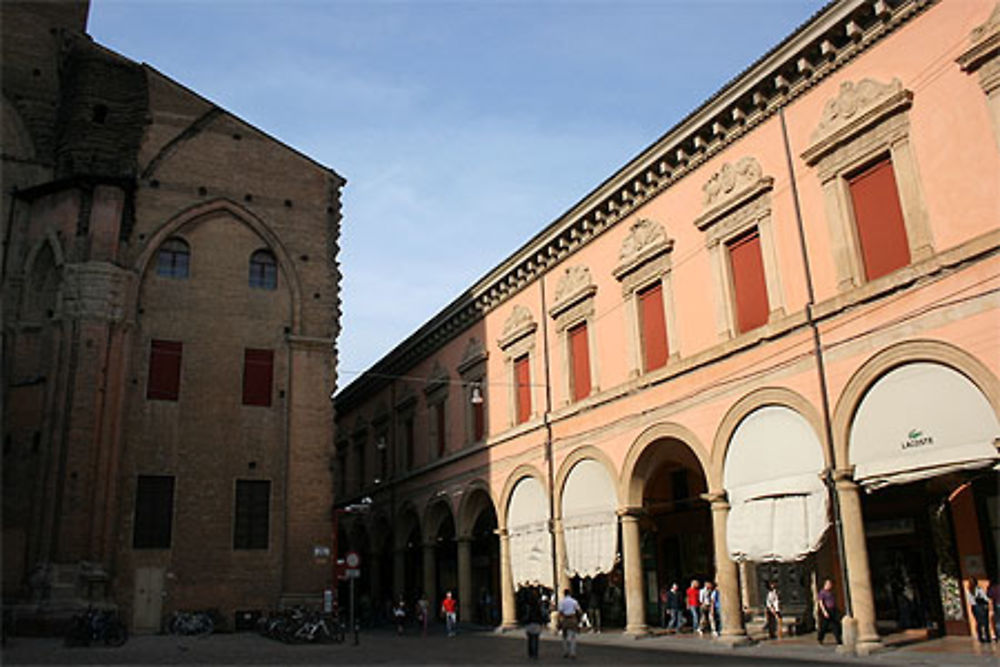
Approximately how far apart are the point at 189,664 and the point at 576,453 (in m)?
10.6

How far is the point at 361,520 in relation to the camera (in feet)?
121

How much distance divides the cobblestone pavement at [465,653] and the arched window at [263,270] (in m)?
9.90

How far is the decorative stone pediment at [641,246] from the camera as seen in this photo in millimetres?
19422

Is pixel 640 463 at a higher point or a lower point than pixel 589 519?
higher

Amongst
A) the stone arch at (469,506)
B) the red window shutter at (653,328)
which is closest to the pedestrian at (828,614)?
the red window shutter at (653,328)

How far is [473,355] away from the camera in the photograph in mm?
27516

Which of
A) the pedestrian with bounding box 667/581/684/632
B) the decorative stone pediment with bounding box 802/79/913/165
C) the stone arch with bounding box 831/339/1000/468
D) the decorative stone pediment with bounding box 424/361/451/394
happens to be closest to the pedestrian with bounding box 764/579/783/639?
the pedestrian with bounding box 667/581/684/632

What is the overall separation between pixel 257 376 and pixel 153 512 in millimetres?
4484

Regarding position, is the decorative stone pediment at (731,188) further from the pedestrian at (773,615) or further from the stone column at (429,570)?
the stone column at (429,570)

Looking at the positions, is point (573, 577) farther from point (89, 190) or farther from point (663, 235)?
point (89, 190)

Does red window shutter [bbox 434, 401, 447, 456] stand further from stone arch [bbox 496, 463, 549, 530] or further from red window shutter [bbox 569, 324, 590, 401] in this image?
red window shutter [bbox 569, 324, 590, 401]

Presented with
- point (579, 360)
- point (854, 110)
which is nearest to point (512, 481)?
point (579, 360)

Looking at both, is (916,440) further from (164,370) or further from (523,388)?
(164,370)

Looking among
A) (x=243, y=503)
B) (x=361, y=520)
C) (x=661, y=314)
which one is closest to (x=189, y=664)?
(x=243, y=503)
